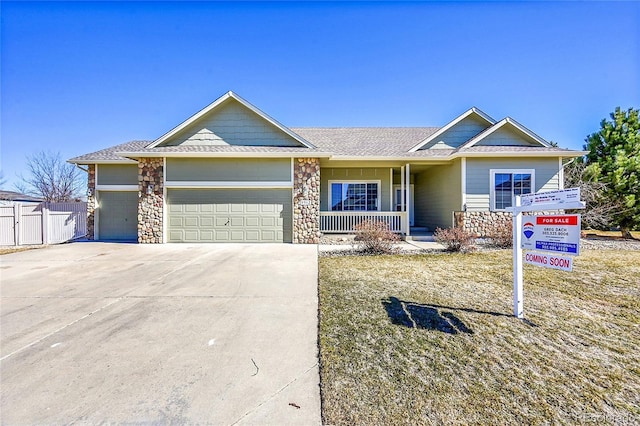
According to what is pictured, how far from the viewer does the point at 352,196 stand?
14.5m

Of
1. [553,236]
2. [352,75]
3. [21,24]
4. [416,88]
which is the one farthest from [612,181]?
[21,24]

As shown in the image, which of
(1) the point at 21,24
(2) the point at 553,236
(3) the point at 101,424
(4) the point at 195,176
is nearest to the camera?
(3) the point at 101,424

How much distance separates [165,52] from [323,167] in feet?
28.3

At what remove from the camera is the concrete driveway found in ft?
7.39

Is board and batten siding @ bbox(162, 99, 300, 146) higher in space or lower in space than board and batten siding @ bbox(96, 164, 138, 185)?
higher

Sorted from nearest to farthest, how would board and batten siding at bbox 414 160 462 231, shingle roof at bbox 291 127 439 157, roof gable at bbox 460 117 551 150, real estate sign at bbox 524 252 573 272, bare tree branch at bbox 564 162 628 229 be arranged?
real estate sign at bbox 524 252 573 272
roof gable at bbox 460 117 551 150
board and batten siding at bbox 414 160 462 231
shingle roof at bbox 291 127 439 157
bare tree branch at bbox 564 162 628 229

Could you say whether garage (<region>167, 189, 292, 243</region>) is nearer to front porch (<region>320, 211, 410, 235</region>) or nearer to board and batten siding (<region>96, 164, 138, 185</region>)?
front porch (<region>320, 211, 410, 235</region>)

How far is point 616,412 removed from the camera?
2098mm

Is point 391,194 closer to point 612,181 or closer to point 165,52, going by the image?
point 612,181

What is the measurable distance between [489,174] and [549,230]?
367 inches

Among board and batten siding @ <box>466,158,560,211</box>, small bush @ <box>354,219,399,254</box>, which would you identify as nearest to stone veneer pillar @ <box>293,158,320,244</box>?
small bush @ <box>354,219,399,254</box>

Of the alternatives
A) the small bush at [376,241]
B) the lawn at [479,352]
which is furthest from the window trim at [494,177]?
the lawn at [479,352]

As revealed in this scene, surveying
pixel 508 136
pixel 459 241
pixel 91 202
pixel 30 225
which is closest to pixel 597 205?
pixel 508 136

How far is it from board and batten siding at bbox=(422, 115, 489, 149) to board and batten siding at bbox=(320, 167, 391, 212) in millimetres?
2699
